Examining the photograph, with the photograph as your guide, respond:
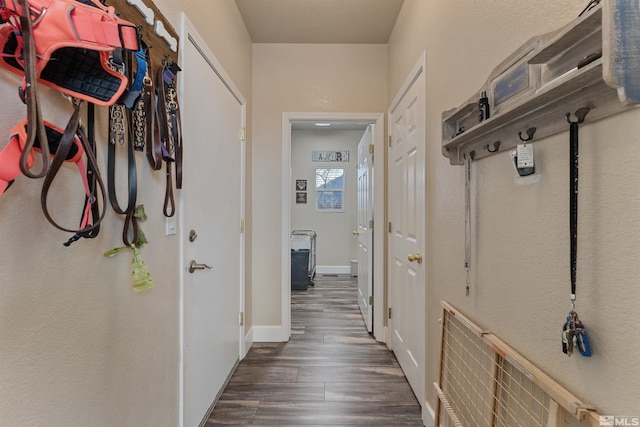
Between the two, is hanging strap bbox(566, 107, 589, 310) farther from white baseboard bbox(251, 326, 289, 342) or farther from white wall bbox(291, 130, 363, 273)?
white wall bbox(291, 130, 363, 273)

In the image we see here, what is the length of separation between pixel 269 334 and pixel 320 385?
0.87 metres

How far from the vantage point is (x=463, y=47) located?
1.39m

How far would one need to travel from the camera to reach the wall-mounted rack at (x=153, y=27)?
3.35ft

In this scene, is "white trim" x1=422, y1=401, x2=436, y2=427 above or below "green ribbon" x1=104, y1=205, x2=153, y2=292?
below

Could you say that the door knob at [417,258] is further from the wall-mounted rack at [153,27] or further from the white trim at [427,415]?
the wall-mounted rack at [153,27]

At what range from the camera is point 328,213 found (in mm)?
5973

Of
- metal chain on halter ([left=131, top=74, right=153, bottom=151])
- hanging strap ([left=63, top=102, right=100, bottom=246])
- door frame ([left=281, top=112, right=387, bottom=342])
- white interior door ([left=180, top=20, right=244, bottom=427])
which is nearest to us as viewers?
hanging strap ([left=63, top=102, right=100, bottom=246])

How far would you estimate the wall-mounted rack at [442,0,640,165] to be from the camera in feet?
1.81

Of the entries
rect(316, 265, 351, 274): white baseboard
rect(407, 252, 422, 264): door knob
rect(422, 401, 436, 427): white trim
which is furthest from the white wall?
rect(422, 401, 436, 427): white trim

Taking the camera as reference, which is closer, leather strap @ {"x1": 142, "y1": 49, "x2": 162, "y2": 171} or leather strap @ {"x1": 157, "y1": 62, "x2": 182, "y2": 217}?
leather strap @ {"x1": 142, "y1": 49, "x2": 162, "y2": 171}

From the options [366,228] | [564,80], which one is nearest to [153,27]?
[564,80]

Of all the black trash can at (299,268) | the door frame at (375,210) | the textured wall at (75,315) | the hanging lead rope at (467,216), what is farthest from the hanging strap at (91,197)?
the black trash can at (299,268)

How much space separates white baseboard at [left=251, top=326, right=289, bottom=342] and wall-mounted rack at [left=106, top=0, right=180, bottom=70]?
2311 millimetres

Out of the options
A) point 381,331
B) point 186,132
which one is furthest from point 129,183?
point 381,331
